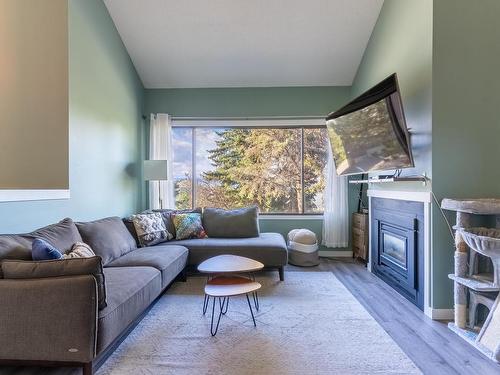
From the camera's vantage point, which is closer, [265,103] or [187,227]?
[187,227]

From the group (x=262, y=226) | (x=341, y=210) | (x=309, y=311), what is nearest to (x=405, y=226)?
(x=309, y=311)

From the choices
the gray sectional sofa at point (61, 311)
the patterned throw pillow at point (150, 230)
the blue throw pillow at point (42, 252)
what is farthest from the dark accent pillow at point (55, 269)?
the patterned throw pillow at point (150, 230)

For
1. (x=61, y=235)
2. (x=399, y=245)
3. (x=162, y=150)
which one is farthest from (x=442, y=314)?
(x=162, y=150)

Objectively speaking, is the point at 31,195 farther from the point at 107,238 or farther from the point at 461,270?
the point at 461,270

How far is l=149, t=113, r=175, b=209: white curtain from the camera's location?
183 inches

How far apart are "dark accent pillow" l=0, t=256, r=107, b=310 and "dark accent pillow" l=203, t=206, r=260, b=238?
7.63ft

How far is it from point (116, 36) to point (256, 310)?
373cm

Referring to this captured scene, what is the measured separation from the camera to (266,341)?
2.17 meters

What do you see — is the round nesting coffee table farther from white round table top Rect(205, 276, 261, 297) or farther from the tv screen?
the tv screen

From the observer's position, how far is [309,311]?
2691mm

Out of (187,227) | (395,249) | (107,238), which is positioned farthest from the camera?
(187,227)

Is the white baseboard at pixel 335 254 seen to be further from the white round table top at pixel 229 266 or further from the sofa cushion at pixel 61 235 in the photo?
the sofa cushion at pixel 61 235

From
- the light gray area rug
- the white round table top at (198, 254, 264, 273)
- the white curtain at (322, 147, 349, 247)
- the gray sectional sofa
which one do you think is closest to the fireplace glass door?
the light gray area rug

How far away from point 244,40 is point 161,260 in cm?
301
